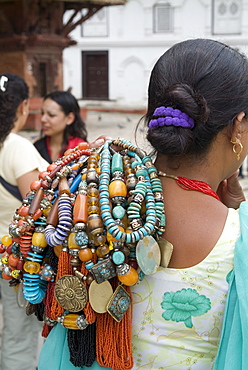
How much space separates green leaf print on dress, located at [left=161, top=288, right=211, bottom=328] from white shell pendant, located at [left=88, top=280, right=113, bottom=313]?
149mm

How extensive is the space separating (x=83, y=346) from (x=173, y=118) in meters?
0.60

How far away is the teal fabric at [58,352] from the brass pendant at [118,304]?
7.6 inches

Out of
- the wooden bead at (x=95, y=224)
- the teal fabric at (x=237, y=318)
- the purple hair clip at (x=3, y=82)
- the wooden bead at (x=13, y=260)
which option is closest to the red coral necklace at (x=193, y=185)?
the teal fabric at (x=237, y=318)

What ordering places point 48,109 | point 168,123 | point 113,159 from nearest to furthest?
1. point 168,123
2. point 113,159
3. point 48,109

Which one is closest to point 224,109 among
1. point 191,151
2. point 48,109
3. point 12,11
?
point 191,151

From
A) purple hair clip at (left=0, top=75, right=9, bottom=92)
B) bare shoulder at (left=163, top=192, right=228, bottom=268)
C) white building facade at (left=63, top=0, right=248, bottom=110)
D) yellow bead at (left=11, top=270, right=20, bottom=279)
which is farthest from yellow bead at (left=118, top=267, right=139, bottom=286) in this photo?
white building facade at (left=63, top=0, right=248, bottom=110)

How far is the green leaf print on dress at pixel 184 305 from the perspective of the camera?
1.20 m

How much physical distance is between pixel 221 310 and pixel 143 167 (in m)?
0.40

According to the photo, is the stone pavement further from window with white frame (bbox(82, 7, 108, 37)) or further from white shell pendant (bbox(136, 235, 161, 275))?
white shell pendant (bbox(136, 235, 161, 275))

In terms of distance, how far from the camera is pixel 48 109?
3605 mm

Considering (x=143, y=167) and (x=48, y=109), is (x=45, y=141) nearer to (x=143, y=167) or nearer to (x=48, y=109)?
(x=48, y=109)

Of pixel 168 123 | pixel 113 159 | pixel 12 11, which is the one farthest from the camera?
pixel 12 11

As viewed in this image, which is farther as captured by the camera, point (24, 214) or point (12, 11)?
point (12, 11)

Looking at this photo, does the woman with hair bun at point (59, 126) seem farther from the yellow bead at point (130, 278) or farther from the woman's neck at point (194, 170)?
the yellow bead at point (130, 278)
